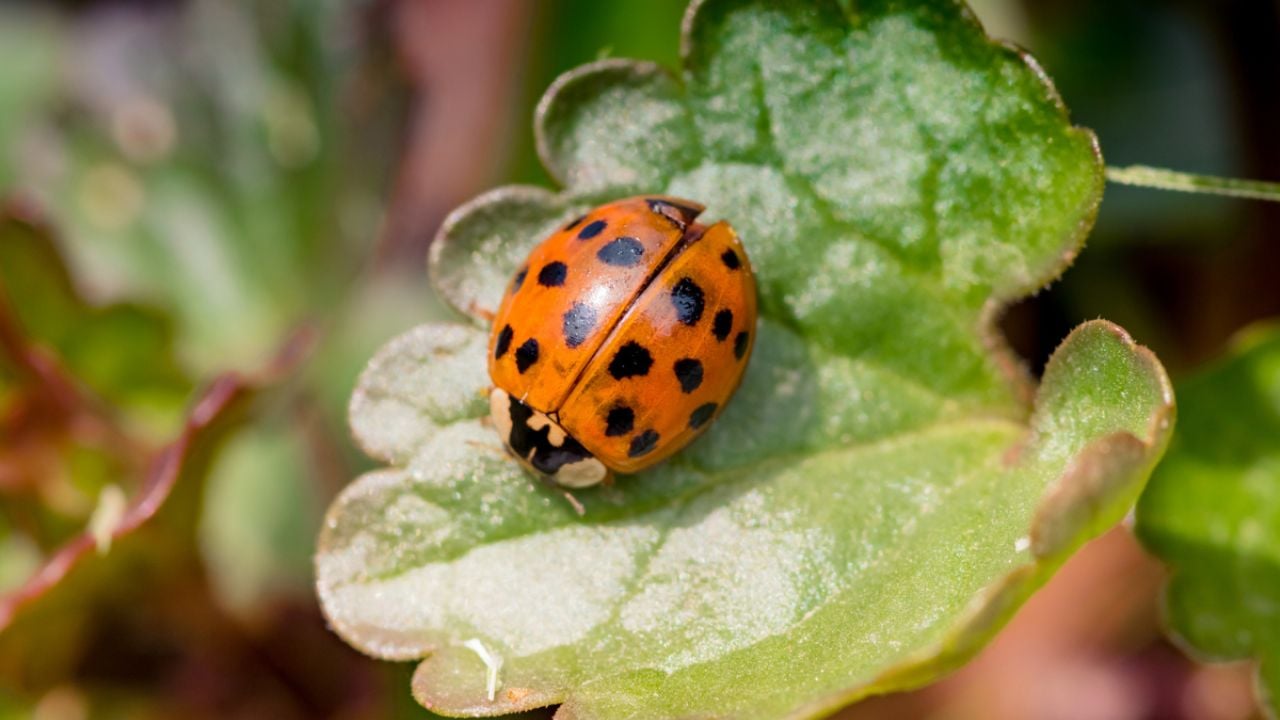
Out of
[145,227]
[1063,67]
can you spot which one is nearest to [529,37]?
[145,227]

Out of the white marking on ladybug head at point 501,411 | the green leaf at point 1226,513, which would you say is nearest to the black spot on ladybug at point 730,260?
the white marking on ladybug head at point 501,411

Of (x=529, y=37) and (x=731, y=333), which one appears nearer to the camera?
(x=731, y=333)

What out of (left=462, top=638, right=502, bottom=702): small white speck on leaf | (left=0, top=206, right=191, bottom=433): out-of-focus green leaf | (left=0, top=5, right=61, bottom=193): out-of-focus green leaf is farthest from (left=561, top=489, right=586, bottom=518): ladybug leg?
(left=0, top=5, right=61, bottom=193): out-of-focus green leaf

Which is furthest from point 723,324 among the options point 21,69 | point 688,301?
point 21,69

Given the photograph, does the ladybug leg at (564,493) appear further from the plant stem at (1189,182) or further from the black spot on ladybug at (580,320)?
the plant stem at (1189,182)

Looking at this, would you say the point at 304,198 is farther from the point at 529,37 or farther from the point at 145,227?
the point at 529,37

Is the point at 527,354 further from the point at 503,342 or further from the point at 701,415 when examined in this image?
the point at 701,415
